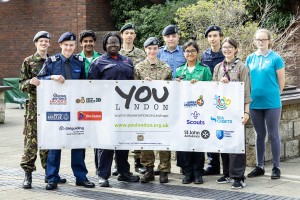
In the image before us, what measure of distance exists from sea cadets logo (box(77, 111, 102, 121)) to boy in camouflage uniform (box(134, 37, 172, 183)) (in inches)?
29.2

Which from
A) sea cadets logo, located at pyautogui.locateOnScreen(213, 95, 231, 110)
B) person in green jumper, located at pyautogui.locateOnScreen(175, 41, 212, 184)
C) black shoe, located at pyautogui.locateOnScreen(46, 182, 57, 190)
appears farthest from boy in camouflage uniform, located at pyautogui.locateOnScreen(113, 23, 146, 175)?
sea cadets logo, located at pyautogui.locateOnScreen(213, 95, 231, 110)

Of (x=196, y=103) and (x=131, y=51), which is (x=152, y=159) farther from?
(x=131, y=51)

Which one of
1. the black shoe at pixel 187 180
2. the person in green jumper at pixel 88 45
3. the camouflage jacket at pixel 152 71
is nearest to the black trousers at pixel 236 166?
the black shoe at pixel 187 180

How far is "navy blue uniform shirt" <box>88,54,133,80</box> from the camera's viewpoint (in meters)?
9.04

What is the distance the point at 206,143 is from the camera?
8.98m

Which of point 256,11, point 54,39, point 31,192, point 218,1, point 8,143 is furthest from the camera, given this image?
point 54,39

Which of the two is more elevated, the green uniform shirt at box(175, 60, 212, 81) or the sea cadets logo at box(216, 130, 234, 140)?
the green uniform shirt at box(175, 60, 212, 81)

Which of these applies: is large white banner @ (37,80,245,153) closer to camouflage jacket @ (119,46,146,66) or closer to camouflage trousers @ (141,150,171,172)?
camouflage trousers @ (141,150,171,172)

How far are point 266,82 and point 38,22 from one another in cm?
1688

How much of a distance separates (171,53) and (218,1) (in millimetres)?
6979

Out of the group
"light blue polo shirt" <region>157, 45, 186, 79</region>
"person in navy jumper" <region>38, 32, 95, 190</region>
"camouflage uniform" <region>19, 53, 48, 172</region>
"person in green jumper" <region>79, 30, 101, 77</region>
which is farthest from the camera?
"light blue polo shirt" <region>157, 45, 186, 79</region>

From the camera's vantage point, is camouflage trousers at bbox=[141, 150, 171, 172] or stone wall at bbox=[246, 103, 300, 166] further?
stone wall at bbox=[246, 103, 300, 166]

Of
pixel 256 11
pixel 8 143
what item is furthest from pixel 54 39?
pixel 8 143

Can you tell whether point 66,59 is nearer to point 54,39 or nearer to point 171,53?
point 171,53
